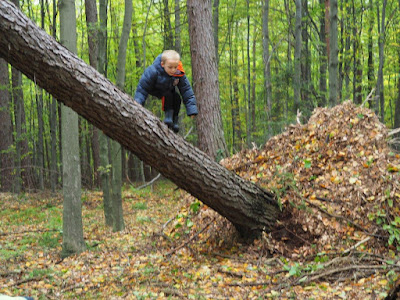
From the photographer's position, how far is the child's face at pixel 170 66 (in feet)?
14.8

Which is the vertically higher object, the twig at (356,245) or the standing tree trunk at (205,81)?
the standing tree trunk at (205,81)

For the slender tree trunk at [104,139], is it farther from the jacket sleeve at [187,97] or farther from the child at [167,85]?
the jacket sleeve at [187,97]

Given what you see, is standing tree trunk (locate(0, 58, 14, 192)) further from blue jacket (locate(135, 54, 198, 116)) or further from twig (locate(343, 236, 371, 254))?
twig (locate(343, 236, 371, 254))

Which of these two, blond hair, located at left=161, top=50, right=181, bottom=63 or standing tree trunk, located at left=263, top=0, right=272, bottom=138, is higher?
standing tree trunk, located at left=263, top=0, right=272, bottom=138

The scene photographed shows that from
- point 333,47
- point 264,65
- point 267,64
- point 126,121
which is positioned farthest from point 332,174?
point 264,65

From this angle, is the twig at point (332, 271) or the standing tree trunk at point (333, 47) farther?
the standing tree trunk at point (333, 47)

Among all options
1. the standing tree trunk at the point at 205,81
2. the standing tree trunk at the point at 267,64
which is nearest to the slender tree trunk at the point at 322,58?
the standing tree trunk at the point at 267,64

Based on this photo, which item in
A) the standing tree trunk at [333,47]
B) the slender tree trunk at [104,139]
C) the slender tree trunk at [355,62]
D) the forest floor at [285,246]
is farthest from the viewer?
the slender tree trunk at [355,62]

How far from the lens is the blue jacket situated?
4559mm

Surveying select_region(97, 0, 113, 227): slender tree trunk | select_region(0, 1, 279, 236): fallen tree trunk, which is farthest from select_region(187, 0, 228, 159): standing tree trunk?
select_region(0, 1, 279, 236): fallen tree trunk

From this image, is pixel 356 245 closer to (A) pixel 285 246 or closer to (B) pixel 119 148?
(A) pixel 285 246

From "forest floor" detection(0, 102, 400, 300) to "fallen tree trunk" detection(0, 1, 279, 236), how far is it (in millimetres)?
475

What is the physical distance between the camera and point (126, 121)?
152 inches

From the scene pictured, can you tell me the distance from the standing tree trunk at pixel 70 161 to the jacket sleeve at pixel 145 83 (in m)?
2.10
